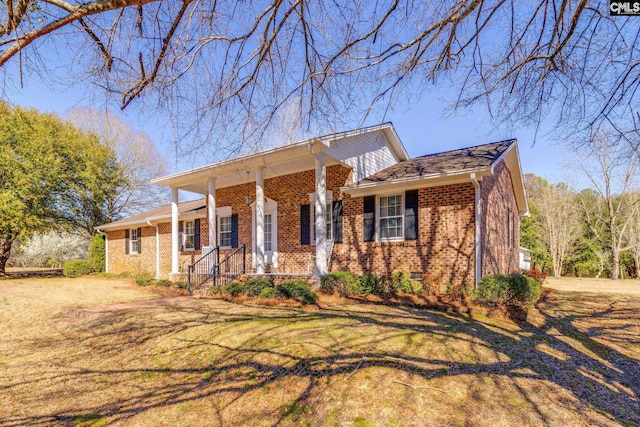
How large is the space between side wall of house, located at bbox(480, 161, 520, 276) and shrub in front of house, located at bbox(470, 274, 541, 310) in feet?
3.49

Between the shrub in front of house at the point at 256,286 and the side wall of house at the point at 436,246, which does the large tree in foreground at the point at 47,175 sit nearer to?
the shrub in front of house at the point at 256,286

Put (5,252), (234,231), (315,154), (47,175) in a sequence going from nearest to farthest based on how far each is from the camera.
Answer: (315,154) < (234,231) < (47,175) < (5,252)

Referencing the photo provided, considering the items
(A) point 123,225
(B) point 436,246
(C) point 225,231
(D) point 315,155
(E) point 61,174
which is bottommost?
(B) point 436,246

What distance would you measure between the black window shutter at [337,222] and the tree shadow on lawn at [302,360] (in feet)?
12.3

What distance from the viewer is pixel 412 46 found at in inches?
181

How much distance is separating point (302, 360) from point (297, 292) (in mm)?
3826

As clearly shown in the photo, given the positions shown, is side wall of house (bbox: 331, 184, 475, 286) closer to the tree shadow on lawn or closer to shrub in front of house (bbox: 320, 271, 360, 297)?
shrub in front of house (bbox: 320, 271, 360, 297)

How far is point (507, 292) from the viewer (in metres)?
8.10

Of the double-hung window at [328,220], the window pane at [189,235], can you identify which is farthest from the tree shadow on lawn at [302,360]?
the window pane at [189,235]

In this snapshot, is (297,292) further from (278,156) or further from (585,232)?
(585,232)

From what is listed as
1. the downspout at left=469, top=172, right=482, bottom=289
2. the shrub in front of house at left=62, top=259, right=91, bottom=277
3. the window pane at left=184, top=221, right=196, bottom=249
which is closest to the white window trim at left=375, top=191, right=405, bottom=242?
the downspout at left=469, top=172, right=482, bottom=289

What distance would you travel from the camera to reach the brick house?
920 cm

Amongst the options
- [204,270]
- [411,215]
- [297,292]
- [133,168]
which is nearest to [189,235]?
[204,270]

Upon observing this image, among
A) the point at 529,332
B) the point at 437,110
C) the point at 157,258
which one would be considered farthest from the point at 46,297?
the point at 529,332
